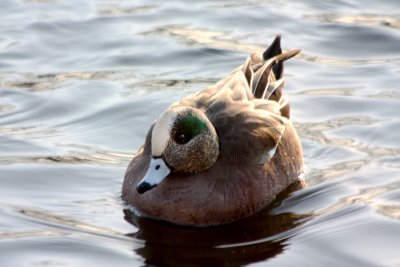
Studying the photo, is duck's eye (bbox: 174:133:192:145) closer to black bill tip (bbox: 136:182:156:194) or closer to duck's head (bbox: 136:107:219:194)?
duck's head (bbox: 136:107:219:194)

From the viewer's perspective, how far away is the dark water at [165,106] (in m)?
6.61

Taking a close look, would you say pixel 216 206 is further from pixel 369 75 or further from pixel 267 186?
pixel 369 75

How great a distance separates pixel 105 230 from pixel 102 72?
379cm

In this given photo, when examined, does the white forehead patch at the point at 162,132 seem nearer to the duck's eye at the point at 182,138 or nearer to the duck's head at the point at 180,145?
the duck's head at the point at 180,145

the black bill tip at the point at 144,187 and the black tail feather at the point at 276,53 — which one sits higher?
the black tail feather at the point at 276,53

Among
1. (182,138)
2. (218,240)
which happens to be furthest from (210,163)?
(218,240)

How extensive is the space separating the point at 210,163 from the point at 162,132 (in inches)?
20.2

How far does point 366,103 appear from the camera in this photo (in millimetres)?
9367

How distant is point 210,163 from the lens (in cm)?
716

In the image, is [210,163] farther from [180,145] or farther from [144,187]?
[144,187]

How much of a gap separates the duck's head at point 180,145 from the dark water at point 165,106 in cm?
41

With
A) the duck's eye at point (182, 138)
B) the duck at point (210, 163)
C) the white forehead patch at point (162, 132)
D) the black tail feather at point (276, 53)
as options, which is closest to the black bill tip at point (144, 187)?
the duck at point (210, 163)

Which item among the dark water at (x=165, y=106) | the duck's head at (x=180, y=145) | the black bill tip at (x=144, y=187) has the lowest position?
the dark water at (x=165, y=106)

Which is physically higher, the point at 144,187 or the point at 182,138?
the point at 182,138
